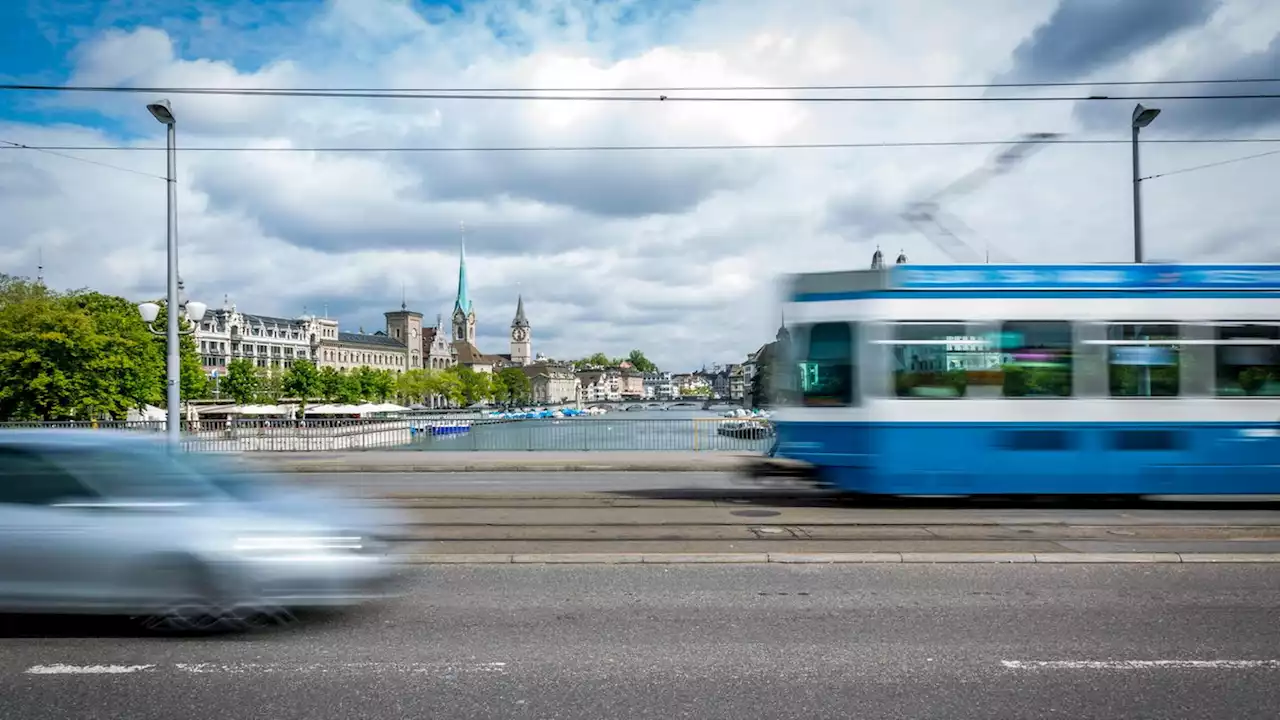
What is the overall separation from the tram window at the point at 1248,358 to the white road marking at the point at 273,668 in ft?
36.0

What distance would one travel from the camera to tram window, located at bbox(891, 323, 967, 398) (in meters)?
11.5

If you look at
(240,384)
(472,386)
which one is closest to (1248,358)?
(240,384)

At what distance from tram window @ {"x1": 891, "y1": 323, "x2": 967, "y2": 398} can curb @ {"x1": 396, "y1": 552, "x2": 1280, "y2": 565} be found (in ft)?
11.7

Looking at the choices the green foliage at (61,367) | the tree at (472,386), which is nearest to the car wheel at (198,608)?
the green foliage at (61,367)

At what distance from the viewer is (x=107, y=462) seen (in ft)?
19.6

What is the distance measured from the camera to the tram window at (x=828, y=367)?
11.6 metres

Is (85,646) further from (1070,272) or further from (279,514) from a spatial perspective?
(1070,272)

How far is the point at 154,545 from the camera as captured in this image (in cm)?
552

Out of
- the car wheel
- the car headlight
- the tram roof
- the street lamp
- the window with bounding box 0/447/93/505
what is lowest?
the car wheel

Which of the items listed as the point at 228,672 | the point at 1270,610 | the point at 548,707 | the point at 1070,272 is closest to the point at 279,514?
the point at 228,672

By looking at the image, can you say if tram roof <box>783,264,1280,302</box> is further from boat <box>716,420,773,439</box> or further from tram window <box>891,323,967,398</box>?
boat <box>716,420,773,439</box>

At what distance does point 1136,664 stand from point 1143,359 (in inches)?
303

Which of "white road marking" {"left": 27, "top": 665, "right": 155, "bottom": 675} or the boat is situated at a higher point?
the boat

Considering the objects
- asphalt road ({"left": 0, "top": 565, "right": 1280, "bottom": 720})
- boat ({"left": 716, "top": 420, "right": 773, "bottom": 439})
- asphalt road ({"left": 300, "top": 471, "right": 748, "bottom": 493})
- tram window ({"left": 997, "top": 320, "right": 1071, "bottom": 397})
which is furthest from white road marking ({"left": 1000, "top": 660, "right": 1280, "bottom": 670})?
boat ({"left": 716, "top": 420, "right": 773, "bottom": 439})
